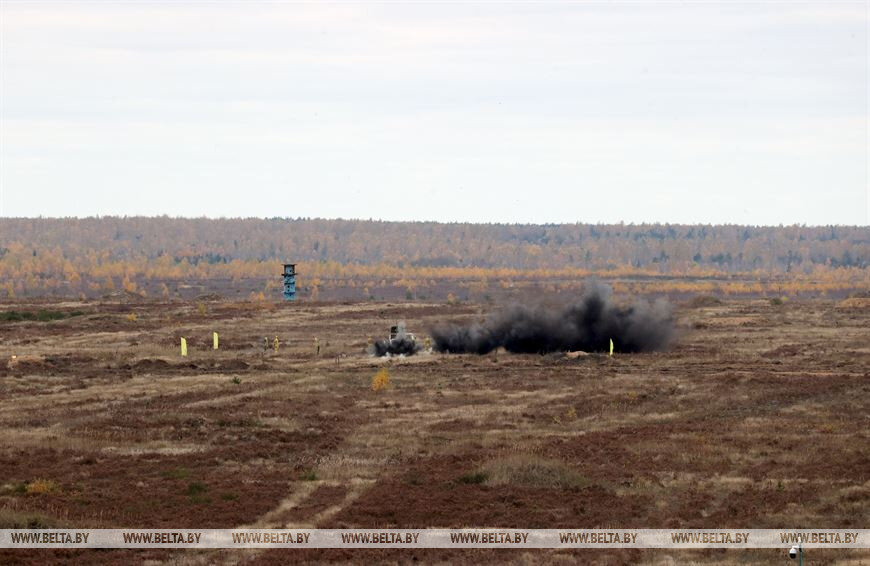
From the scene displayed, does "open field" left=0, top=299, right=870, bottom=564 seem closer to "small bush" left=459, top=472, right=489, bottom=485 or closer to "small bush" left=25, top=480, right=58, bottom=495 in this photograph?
"small bush" left=459, top=472, right=489, bottom=485

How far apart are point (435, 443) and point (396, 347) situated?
39.2 meters

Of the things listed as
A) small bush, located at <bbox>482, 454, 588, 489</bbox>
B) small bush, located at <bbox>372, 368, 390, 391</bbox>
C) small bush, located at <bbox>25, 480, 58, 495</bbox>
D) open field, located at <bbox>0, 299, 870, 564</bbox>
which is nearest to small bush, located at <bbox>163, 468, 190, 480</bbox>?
open field, located at <bbox>0, 299, 870, 564</bbox>

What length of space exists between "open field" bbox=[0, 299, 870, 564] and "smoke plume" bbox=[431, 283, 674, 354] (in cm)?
282

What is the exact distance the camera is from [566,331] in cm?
8494

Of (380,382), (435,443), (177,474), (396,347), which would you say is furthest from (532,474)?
(396,347)

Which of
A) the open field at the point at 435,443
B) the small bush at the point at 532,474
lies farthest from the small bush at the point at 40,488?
the small bush at the point at 532,474

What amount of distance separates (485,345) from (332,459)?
45079 mm

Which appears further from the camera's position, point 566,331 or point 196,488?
point 566,331

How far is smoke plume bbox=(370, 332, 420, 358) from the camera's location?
82.5 m

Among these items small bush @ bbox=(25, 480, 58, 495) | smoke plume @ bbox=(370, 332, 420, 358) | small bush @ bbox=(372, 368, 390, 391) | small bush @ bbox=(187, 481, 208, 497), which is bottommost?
smoke plume @ bbox=(370, 332, 420, 358)

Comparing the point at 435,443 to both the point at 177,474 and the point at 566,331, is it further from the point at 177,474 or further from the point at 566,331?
the point at 566,331

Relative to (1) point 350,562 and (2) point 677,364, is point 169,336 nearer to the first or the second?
(2) point 677,364

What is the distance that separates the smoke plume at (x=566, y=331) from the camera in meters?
84.7

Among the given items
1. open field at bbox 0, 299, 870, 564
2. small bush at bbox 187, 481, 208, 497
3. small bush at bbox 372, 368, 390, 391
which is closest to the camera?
open field at bbox 0, 299, 870, 564
